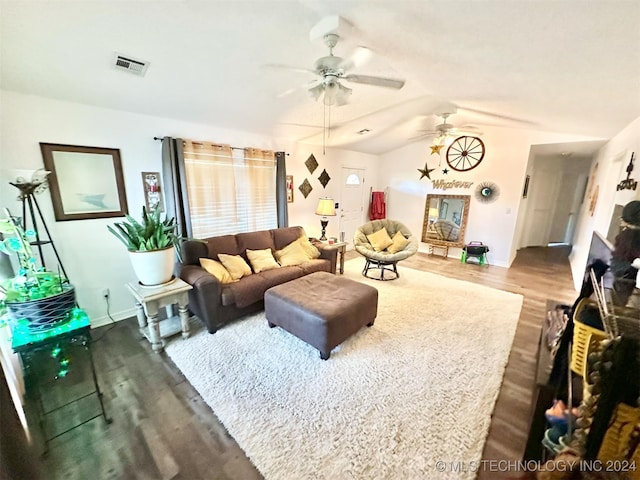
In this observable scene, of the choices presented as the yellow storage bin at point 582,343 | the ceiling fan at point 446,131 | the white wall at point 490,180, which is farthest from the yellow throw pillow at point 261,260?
the white wall at point 490,180

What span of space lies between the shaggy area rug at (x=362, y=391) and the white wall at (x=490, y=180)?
265cm

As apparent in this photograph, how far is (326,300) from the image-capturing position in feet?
8.06

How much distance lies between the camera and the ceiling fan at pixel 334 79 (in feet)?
6.11

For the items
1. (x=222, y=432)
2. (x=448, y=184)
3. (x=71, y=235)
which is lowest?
(x=222, y=432)

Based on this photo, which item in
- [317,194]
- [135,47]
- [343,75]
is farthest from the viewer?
[317,194]

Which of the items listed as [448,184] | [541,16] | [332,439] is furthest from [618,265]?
[448,184]

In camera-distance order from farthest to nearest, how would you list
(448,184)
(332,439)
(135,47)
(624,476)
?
(448,184), (135,47), (332,439), (624,476)

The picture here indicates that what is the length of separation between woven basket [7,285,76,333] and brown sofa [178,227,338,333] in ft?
3.31

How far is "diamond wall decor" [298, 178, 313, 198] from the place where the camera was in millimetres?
4887

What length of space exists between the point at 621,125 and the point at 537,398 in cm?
358

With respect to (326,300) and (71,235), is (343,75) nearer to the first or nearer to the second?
(326,300)

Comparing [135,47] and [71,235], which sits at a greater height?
[135,47]

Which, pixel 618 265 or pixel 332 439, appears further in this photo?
pixel 332 439

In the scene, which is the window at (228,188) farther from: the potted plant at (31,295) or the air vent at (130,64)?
the potted plant at (31,295)
